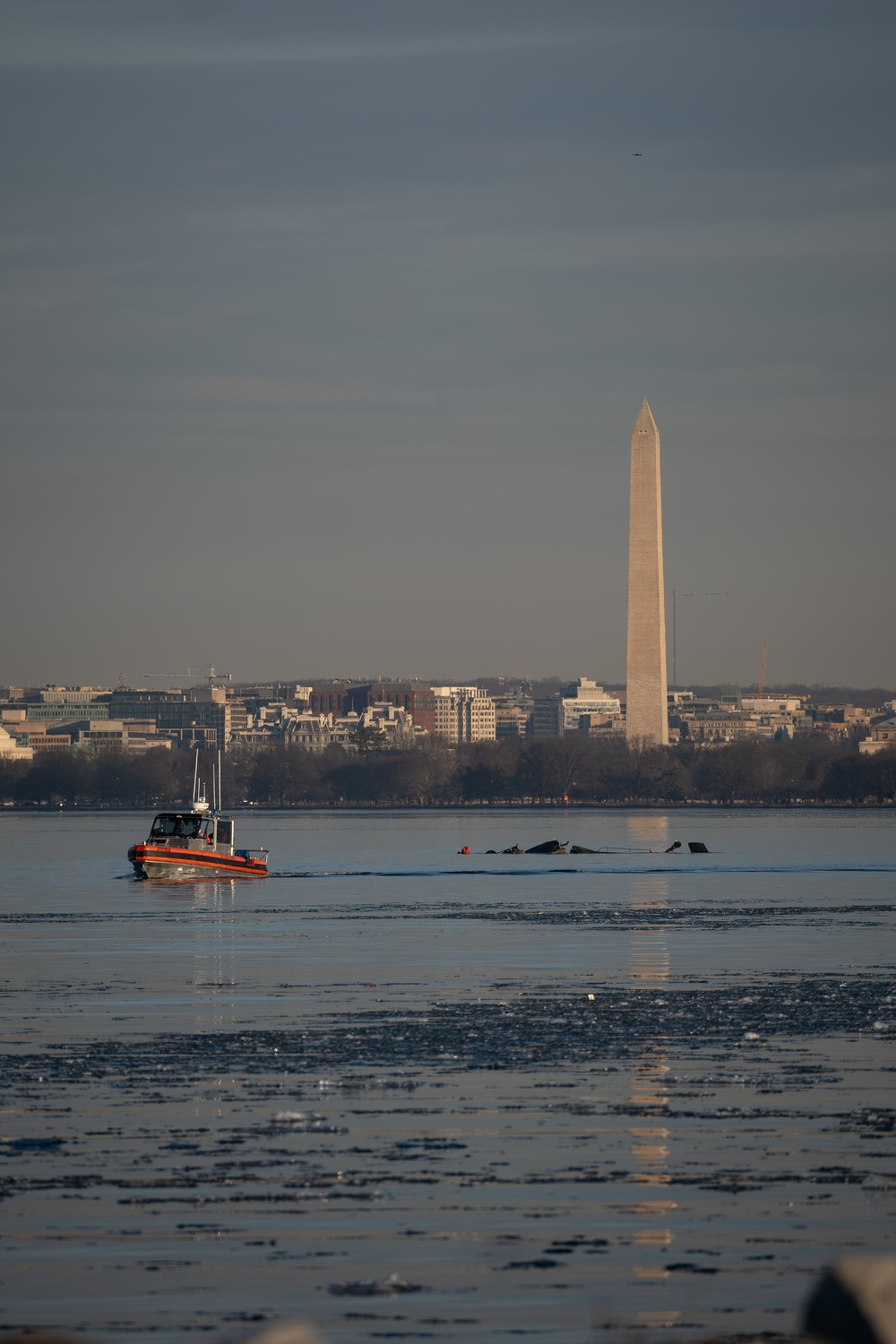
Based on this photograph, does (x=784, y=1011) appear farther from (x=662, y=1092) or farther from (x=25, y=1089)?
(x=25, y=1089)

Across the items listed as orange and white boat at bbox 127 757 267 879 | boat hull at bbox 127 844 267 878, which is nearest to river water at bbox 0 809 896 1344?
boat hull at bbox 127 844 267 878

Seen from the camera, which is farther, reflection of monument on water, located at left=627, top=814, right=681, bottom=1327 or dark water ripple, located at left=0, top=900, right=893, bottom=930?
dark water ripple, located at left=0, top=900, right=893, bottom=930

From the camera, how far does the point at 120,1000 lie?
82.8 feet

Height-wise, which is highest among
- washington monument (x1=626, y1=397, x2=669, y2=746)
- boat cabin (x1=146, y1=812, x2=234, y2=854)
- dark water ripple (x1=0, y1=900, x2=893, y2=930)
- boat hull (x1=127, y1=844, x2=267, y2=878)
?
washington monument (x1=626, y1=397, x2=669, y2=746)

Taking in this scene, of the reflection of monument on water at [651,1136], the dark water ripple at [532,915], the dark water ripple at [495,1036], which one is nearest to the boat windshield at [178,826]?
the dark water ripple at [532,915]

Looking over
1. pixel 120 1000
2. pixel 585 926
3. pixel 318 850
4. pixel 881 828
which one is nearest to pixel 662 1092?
pixel 120 1000

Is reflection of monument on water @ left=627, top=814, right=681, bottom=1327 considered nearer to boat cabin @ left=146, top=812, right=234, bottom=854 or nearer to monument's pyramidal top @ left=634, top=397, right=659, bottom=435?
boat cabin @ left=146, top=812, right=234, bottom=854

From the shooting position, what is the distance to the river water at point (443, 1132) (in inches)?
A: 435

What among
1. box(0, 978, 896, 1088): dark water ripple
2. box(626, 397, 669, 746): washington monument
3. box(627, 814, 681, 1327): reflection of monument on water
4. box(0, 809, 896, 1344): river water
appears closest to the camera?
box(0, 809, 896, 1344): river water

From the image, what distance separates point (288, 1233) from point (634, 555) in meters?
113

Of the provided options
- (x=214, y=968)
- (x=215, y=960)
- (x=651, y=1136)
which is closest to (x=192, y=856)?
A: (x=215, y=960)

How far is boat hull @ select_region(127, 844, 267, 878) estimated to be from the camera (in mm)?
60375

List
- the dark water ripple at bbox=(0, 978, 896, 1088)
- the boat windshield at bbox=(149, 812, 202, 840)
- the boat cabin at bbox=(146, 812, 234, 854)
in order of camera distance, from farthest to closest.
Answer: the boat windshield at bbox=(149, 812, 202, 840)
the boat cabin at bbox=(146, 812, 234, 854)
the dark water ripple at bbox=(0, 978, 896, 1088)

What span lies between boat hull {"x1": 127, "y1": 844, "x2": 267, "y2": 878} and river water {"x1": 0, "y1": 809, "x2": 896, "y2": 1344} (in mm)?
23184
